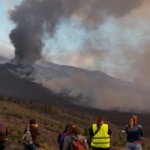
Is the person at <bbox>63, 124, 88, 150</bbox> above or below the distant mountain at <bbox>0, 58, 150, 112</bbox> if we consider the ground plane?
below

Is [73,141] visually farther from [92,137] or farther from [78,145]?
[92,137]

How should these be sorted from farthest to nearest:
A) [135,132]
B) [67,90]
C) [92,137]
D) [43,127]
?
[67,90] < [43,127] < [135,132] < [92,137]

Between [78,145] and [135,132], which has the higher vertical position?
[135,132]

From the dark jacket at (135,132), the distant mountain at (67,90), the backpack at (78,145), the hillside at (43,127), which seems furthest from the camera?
the distant mountain at (67,90)

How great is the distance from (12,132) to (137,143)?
34.4 feet

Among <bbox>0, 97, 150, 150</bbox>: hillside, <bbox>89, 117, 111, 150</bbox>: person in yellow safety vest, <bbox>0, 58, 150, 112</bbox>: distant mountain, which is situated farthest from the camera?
<bbox>0, 58, 150, 112</bbox>: distant mountain

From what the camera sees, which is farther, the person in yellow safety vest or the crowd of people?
the person in yellow safety vest

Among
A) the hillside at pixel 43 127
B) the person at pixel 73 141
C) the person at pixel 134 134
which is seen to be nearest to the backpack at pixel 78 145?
the person at pixel 73 141

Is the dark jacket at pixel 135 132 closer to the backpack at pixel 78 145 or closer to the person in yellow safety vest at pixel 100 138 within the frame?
the person in yellow safety vest at pixel 100 138

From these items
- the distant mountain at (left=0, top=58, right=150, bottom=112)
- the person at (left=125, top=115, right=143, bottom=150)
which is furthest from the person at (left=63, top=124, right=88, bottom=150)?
the distant mountain at (left=0, top=58, right=150, bottom=112)

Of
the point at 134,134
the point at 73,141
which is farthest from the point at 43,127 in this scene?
the point at 73,141

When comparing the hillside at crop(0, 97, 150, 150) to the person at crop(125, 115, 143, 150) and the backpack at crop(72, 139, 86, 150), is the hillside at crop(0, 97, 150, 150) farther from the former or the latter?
the backpack at crop(72, 139, 86, 150)

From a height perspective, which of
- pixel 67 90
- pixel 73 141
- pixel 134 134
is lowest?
pixel 73 141

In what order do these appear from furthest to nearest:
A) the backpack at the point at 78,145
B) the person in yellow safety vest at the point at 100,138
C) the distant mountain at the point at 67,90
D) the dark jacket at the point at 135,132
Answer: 1. the distant mountain at the point at 67,90
2. the dark jacket at the point at 135,132
3. the person in yellow safety vest at the point at 100,138
4. the backpack at the point at 78,145
